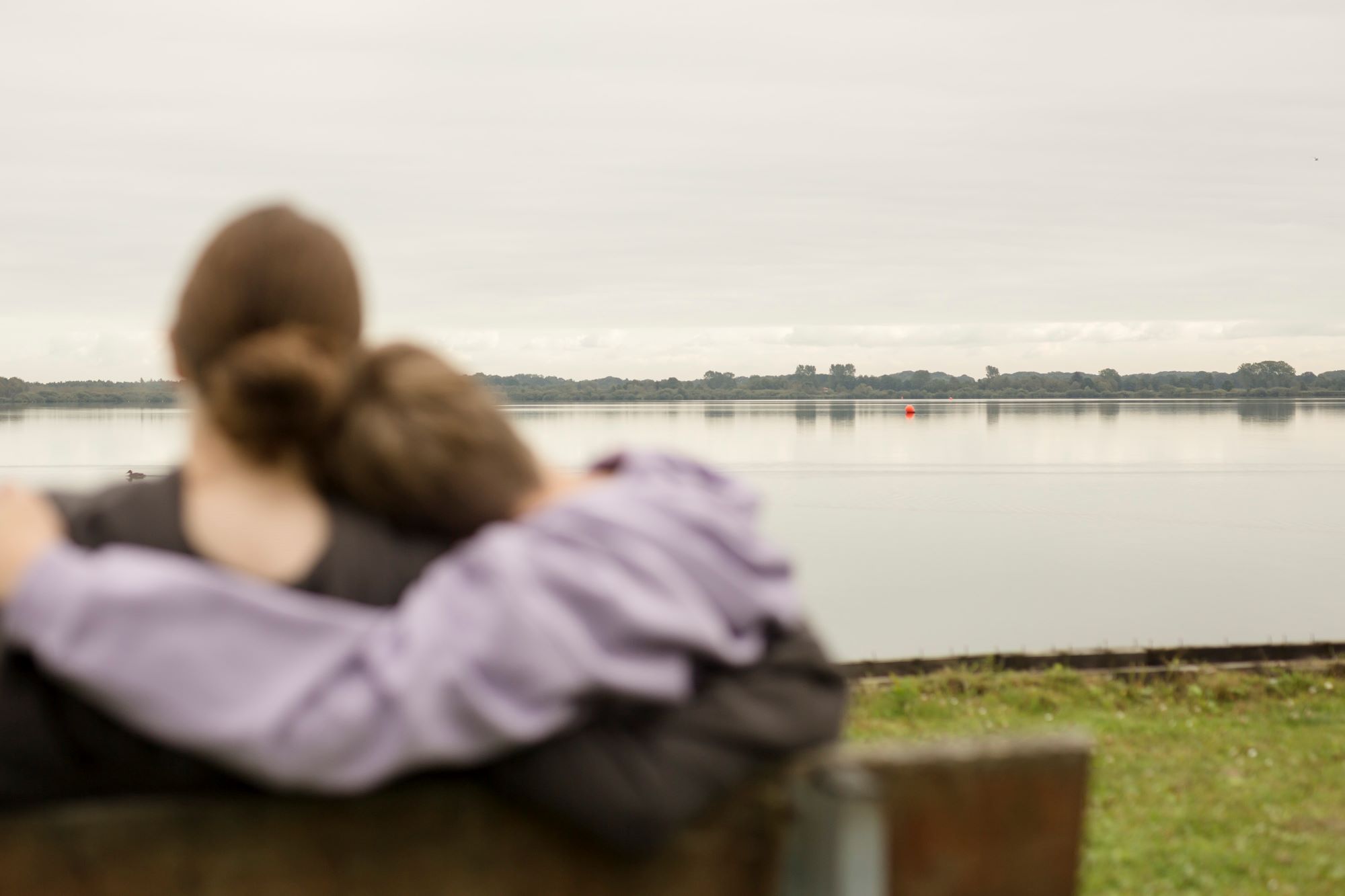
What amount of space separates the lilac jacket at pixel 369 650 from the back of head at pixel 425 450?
0.63ft

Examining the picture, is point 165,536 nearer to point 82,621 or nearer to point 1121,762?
point 82,621

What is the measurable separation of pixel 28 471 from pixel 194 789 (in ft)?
215

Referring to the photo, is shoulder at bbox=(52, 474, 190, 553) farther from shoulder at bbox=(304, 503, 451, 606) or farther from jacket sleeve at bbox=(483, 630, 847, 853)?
jacket sleeve at bbox=(483, 630, 847, 853)

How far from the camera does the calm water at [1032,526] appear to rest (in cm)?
2102

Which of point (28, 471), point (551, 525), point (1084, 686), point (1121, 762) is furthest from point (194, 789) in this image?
point (28, 471)

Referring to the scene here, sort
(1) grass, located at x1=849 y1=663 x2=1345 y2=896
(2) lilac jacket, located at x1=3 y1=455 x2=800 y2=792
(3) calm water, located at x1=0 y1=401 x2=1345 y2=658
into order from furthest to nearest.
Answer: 1. (3) calm water, located at x1=0 y1=401 x2=1345 y2=658
2. (1) grass, located at x1=849 y1=663 x2=1345 y2=896
3. (2) lilac jacket, located at x1=3 y1=455 x2=800 y2=792

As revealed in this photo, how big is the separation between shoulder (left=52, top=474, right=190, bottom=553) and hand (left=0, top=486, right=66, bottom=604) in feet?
0.10

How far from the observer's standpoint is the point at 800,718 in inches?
65.1

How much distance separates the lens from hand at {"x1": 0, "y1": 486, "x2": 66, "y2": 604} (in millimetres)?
1593

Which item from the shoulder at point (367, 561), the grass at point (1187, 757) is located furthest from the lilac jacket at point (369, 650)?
the grass at point (1187, 757)

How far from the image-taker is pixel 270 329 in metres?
1.83

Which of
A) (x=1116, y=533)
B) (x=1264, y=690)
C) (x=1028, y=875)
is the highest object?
(x=1028, y=875)

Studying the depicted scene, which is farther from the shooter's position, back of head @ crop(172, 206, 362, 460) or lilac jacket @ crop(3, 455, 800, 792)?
back of head @ crop(172, 206, 362, 460)

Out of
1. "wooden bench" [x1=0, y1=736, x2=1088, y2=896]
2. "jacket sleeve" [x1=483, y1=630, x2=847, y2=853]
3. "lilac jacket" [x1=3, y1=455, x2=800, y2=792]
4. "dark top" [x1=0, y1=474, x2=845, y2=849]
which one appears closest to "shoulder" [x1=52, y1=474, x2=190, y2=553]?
"dark top" [x1=0, y1=474, x2=845, y2=849]
